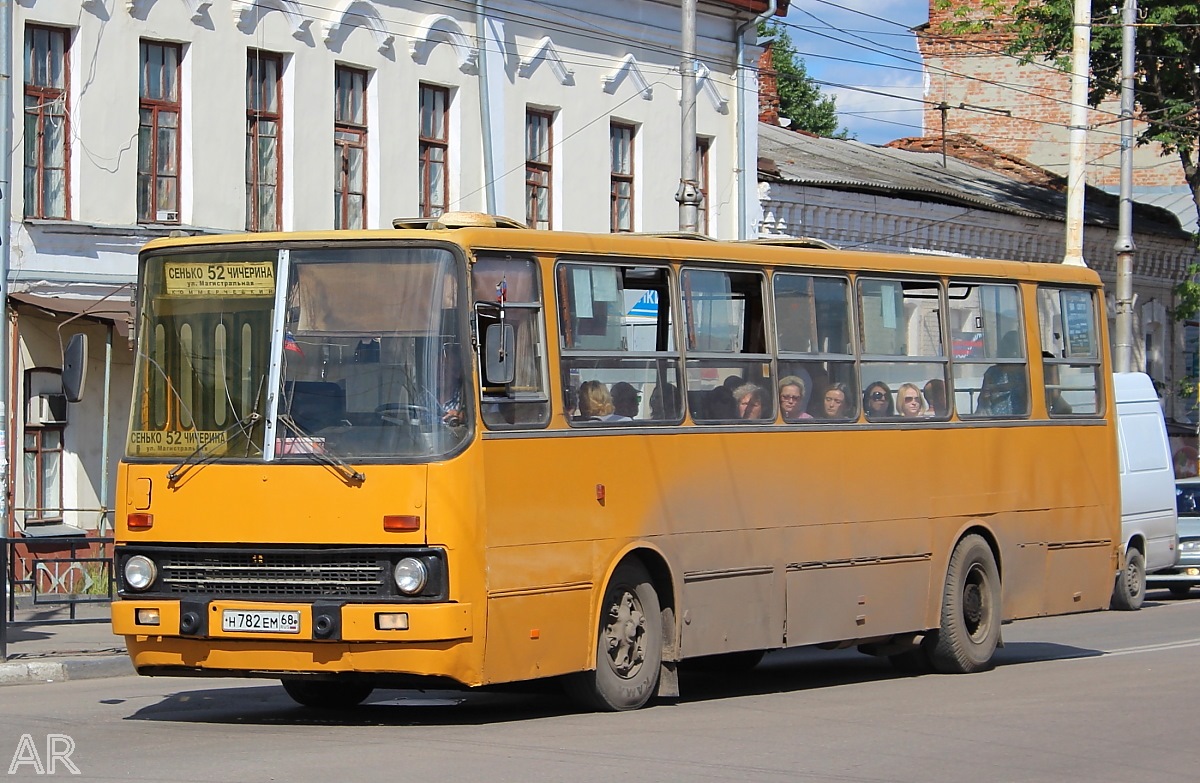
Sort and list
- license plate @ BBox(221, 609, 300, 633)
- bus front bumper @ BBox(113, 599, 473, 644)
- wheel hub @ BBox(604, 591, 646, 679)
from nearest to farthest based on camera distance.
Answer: bus front bumper @ BBox(113, 599, 473, 644), license plate @ BBox(221, 609, 300, 633), wheel hub @ BBox(604, 591, 646, 679)

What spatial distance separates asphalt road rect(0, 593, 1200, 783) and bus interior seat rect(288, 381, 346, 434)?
5.57 feet

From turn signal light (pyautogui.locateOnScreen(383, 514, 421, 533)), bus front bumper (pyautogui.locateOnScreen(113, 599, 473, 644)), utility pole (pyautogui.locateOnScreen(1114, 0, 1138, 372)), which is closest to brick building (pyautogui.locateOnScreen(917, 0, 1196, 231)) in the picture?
utility pole (pyautogui.locateOnScreen(1114, 0, 1138, 372))

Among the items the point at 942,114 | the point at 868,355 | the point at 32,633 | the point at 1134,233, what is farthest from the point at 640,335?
the point at 942,114

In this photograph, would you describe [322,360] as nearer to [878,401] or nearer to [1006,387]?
[878,401]

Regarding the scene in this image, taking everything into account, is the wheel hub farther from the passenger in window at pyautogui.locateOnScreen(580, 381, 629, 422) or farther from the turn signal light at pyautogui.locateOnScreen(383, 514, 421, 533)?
the turn signal light at pyautogui.locateOnScreen(383, 514, 421, 533)

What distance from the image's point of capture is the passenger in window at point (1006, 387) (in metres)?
15.4

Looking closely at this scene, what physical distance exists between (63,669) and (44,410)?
6973 mm

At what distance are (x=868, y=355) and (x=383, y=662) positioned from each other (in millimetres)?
5075

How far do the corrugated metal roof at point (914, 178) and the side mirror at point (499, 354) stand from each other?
859 inches

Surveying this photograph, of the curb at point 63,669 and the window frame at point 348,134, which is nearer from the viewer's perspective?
the curb at point 63,669

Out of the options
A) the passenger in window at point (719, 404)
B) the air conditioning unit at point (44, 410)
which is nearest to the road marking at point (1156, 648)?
the passenger in window at point (719, 404)

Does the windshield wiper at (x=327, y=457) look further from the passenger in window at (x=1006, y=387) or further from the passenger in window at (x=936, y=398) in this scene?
the passenger in window at (x=1006, y=387)

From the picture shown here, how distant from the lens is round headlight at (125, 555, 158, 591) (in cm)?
1099

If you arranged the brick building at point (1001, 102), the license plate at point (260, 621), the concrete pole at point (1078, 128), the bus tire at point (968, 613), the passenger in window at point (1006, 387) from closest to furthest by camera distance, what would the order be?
the license plate at point (260, 621) < the bus tire at point (968, 613) < the passenger in window at point (1006, 387) < the concrete pole at point (1078, 128) < the brick building at point (1001, 102)
